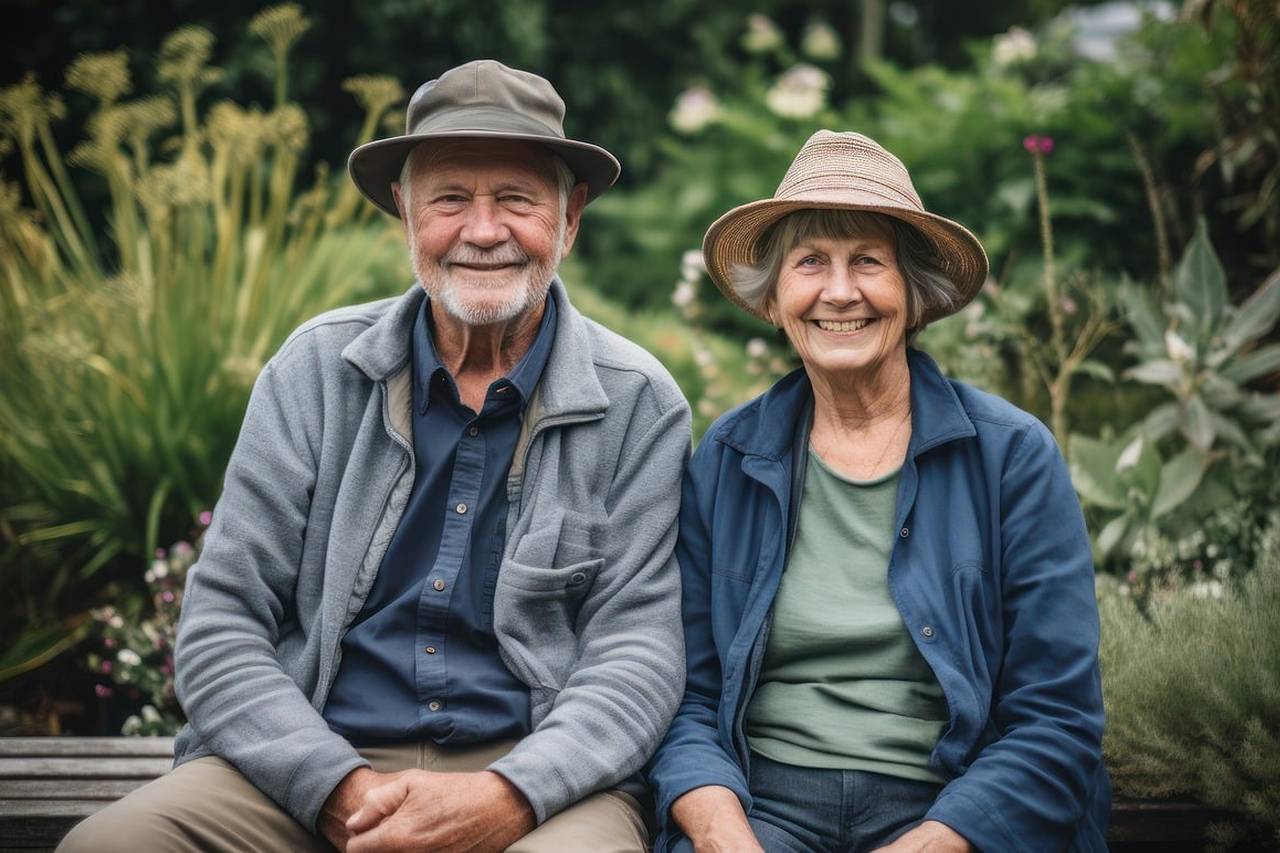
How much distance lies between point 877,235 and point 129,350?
9.55ft

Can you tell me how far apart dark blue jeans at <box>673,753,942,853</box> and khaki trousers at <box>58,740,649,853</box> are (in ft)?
0.56

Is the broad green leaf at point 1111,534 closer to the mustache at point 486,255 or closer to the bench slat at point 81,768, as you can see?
the mustache at point 486,255

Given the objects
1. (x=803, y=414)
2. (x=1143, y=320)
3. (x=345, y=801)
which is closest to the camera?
(x=345, y=801)

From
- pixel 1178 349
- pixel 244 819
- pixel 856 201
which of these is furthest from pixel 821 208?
pixel 1178 349

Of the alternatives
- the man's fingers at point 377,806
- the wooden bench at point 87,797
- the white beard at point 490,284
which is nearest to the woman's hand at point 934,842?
the wooden bench at point 87,797

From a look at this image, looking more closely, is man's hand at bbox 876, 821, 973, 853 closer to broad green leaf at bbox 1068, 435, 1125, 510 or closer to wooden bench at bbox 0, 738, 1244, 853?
wooden bench at bbox 0, 738, 1244, 853

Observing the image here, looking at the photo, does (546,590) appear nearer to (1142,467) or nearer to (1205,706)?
(1205,706)

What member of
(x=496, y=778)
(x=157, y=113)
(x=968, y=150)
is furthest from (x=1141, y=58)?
(x=496, y=778)

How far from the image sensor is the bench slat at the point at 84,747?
3195 mm

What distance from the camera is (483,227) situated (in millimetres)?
2748

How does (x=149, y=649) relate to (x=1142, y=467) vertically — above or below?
A: below

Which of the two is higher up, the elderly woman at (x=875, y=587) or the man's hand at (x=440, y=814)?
the elderly woman at (x=875, y=587)

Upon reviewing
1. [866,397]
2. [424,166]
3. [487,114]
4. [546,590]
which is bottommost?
[546,590]

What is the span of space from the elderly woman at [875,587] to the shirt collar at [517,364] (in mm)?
437
